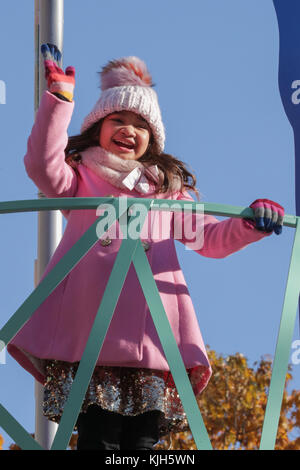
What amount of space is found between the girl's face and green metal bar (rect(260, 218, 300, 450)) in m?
0.80

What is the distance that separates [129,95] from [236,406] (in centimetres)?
1143

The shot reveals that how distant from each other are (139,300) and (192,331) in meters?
0.23

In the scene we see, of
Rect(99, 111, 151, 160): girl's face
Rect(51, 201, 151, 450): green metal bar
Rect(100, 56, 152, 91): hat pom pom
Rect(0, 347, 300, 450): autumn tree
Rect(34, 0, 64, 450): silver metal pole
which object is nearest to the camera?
Rect(51, 201, 151, 450): green metal bar

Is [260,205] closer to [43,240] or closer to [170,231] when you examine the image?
[170,231]

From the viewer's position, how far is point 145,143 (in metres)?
3.85

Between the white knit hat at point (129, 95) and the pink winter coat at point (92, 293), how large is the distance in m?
0.29

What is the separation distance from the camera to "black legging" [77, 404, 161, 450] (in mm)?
3379

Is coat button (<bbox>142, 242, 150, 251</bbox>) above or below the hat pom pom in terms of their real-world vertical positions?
below

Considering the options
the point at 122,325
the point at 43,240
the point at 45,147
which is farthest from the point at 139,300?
the point at 43,240

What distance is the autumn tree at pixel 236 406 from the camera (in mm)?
14156

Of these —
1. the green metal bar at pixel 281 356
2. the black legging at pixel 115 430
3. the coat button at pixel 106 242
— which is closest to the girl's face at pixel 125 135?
the coat button at pixel 106 242

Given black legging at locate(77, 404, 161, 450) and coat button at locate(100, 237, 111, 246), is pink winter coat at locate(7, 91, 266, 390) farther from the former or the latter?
black legging at locate(77, 404, 161, 450)

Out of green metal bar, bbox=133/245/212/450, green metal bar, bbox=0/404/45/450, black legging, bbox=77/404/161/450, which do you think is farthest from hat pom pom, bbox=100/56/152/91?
green metal bar, bbox=0/404/45/450
